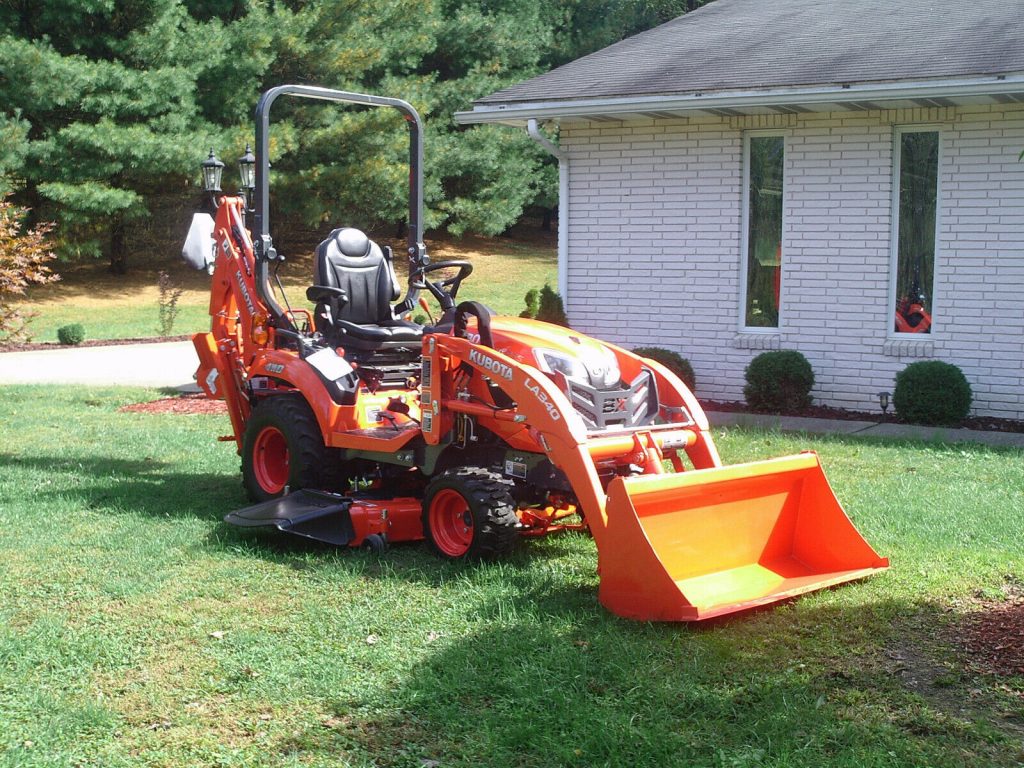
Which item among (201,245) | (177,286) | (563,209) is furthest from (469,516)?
(177,286)

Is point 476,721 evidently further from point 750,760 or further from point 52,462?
point 52,462

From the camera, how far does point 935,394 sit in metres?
11.2

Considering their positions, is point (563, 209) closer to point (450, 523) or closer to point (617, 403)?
point (617, 403)

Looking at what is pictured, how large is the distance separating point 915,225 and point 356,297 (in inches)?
263

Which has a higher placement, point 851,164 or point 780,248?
point 851,164

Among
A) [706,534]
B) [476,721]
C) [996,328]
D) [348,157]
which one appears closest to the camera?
[476,721]

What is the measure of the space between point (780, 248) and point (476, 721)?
30.7 feet

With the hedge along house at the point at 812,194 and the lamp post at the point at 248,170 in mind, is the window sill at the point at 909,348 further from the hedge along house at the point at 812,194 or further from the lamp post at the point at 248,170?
the lamp post at the point at 248,170

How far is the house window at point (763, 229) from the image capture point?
12.9m

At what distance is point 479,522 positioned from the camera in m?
6.27

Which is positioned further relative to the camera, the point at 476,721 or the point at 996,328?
the point at 996,328

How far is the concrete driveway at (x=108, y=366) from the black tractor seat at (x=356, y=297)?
7037mm

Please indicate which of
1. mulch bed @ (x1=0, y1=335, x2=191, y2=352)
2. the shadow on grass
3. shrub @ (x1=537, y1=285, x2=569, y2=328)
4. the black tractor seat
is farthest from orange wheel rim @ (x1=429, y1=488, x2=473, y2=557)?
mulch bed @ (x1=0, y1=335, x2=191, y2=352)

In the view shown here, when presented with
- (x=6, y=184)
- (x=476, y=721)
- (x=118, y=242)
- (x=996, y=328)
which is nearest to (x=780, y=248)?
(x=996, y=328)
